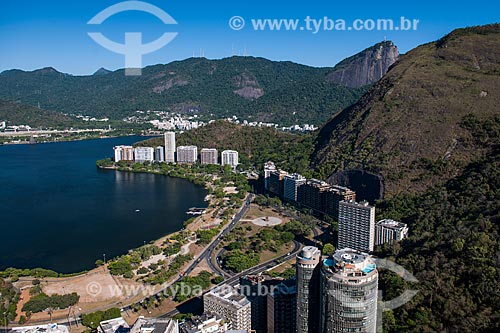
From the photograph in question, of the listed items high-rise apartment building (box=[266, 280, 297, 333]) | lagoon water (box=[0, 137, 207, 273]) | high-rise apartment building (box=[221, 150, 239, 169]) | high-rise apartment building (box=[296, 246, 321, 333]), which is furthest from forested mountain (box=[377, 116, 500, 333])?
high-rise apartment building (box=[221, 150, 239, 169])

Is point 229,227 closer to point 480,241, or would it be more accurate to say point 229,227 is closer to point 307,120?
point 480,241

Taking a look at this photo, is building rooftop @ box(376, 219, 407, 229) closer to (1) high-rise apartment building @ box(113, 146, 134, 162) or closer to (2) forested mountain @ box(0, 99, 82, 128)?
(1) high-rise apartment building @ box(113, 146, 134, 162)

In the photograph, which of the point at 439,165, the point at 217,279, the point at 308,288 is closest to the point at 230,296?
the point at 308,288

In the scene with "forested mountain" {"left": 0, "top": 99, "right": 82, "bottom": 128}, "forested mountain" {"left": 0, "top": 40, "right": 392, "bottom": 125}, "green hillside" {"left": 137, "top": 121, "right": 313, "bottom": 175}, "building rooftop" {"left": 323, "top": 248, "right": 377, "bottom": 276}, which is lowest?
"building rooftop" {"left": 323, "top": 248, "right": 377, "bottom": 276}

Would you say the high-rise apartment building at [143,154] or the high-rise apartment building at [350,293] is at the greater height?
the high-rise apartment building at [143,154]

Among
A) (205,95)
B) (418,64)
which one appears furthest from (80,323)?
(205,95)

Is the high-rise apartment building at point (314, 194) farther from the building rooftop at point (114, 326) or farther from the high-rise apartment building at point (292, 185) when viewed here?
the building rooftop at point (114, 326)

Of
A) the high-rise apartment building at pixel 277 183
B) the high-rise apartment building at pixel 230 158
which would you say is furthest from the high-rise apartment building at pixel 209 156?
the high-rise apartment building at pixel 277 183
